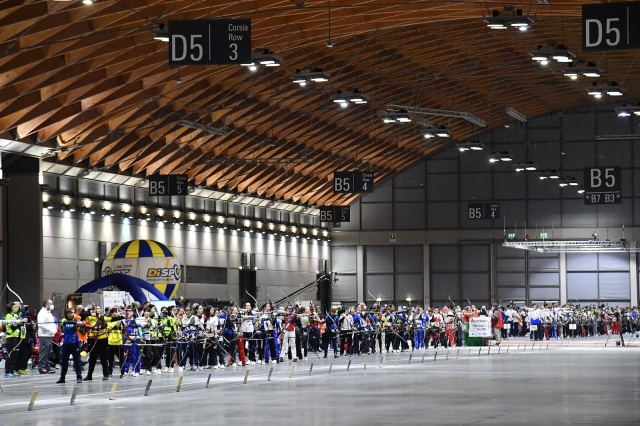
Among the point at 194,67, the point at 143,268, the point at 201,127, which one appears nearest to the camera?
the point at 194,67

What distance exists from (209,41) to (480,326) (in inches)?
1118

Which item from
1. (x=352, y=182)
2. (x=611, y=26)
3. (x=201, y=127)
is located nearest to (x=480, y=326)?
(x=352, y=182)

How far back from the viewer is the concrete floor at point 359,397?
16109 millimetres

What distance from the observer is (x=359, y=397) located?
2009cm

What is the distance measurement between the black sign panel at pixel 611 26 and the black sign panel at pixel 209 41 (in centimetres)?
564

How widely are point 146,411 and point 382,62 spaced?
93.9ft

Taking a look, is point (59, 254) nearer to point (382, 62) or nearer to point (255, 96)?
point (255, 96)

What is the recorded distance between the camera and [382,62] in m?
44.4

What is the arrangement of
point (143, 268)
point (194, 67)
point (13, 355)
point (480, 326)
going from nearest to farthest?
point (13, 355), point (194, 67), point (143, 268), point (480, 326)

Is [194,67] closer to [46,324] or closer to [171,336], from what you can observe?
[171,336]

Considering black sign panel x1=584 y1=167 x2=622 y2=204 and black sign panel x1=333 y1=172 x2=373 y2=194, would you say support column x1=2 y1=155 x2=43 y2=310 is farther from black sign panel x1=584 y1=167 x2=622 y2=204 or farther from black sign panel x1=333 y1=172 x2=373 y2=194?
black sign panel x1=584 y1=167 x2=622 y2=204

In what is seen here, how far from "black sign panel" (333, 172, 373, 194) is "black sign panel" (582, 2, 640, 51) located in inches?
1042

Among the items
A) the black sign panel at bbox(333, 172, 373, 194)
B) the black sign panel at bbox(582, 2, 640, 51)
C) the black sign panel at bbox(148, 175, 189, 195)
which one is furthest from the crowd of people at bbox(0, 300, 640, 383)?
the black sign panel at bbox(582, 2, 640, 51)

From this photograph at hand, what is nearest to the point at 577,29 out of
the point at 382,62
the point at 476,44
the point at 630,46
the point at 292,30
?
the point at 476,44
